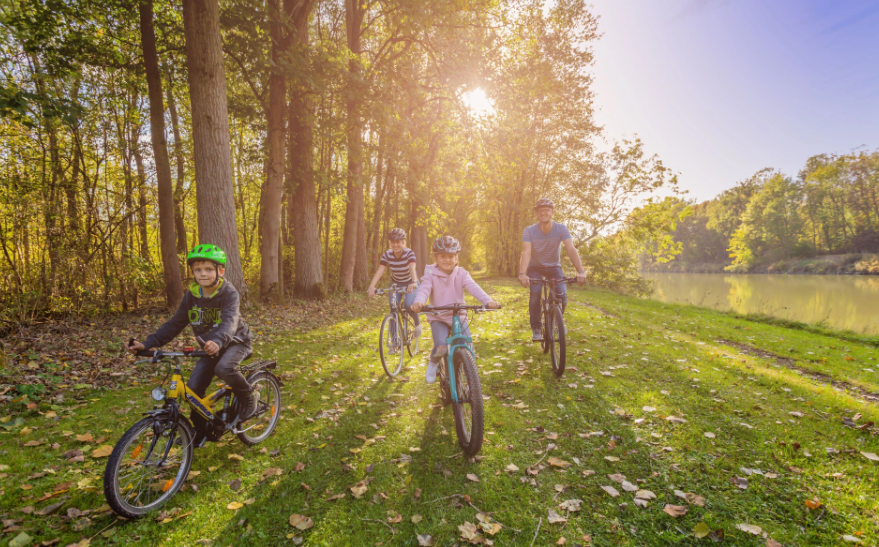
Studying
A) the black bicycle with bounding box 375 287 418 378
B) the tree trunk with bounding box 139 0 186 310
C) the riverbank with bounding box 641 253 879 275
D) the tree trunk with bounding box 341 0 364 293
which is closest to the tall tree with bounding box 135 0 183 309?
the tree trunk with bounding box 139 0 186 310

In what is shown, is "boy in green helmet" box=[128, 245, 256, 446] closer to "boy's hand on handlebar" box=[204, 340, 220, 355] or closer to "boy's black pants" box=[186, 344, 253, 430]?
"boy's black pants" box=[186, 344, 253, 430]

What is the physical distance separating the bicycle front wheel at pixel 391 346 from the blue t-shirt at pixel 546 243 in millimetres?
2721

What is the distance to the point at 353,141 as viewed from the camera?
1358 cm

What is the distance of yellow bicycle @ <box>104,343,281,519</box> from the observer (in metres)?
2.77

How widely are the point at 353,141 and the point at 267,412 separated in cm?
1140

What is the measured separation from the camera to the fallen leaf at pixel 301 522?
2840 millimetres

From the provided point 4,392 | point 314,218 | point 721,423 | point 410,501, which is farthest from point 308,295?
point 721,423

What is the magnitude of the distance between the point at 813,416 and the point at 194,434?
6909mm

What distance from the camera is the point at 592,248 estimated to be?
25938mm

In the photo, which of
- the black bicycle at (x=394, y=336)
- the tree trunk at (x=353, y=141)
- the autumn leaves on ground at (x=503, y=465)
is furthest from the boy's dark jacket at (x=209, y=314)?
the tree trunk at (x=353, y=141)

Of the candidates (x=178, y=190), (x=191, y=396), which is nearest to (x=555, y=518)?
(x=191, y=396)

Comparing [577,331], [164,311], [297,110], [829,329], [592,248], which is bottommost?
[829,329]

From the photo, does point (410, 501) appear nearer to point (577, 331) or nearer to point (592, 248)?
point (577, 331)

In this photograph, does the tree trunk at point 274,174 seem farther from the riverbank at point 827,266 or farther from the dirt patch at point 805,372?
the riverbank at point 827,266
